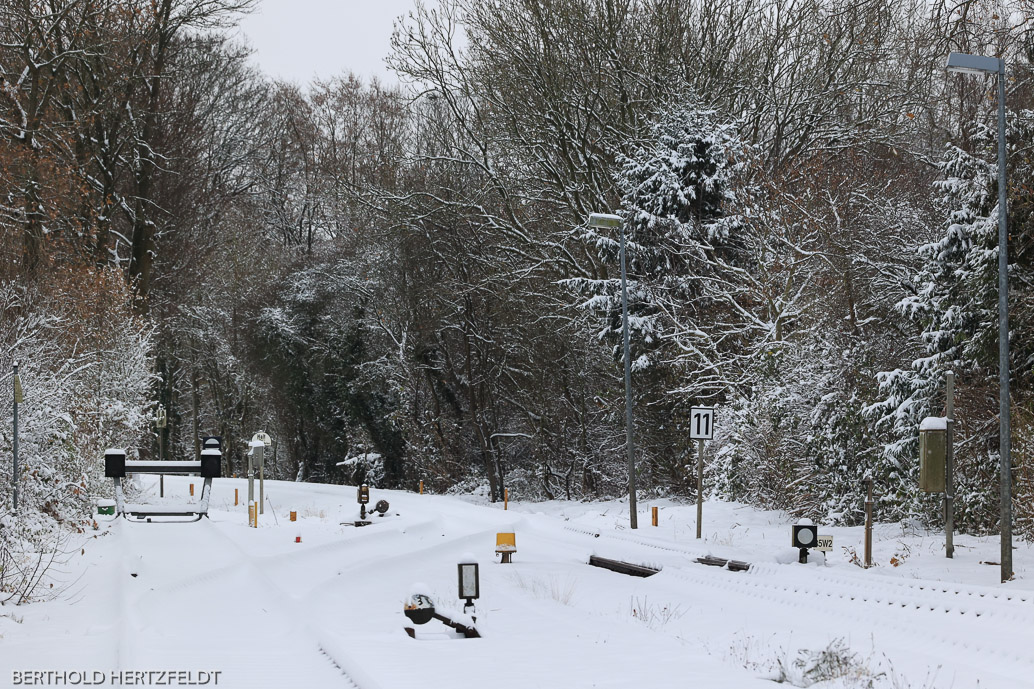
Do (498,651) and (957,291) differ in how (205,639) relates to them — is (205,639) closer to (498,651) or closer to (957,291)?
(498,651)

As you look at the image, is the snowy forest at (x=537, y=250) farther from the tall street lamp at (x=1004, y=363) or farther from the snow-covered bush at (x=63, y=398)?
the tall street lamp at (x=1004, y=363)

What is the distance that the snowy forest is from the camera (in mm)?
19219

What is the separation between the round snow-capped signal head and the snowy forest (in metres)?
3.29

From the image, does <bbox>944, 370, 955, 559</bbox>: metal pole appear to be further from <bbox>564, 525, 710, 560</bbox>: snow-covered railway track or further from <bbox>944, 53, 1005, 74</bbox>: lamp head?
<bbox>944, 53, 1005, 74</bbox>: lamp head

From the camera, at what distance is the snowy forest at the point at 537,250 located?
1922 centimetres

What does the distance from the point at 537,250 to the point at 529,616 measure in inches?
923

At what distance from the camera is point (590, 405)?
127 ft

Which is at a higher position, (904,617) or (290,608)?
(904,617)

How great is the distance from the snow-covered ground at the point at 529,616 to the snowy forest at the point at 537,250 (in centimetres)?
216

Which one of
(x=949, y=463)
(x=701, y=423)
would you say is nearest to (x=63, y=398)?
(x=701, y=423)

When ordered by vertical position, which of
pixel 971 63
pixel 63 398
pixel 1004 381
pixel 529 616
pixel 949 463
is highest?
pixel 971 63

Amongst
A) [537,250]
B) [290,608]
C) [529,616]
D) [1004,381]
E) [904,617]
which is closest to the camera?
[904,617]

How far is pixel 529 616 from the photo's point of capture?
515 inches

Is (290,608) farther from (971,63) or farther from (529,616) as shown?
(971,63)
